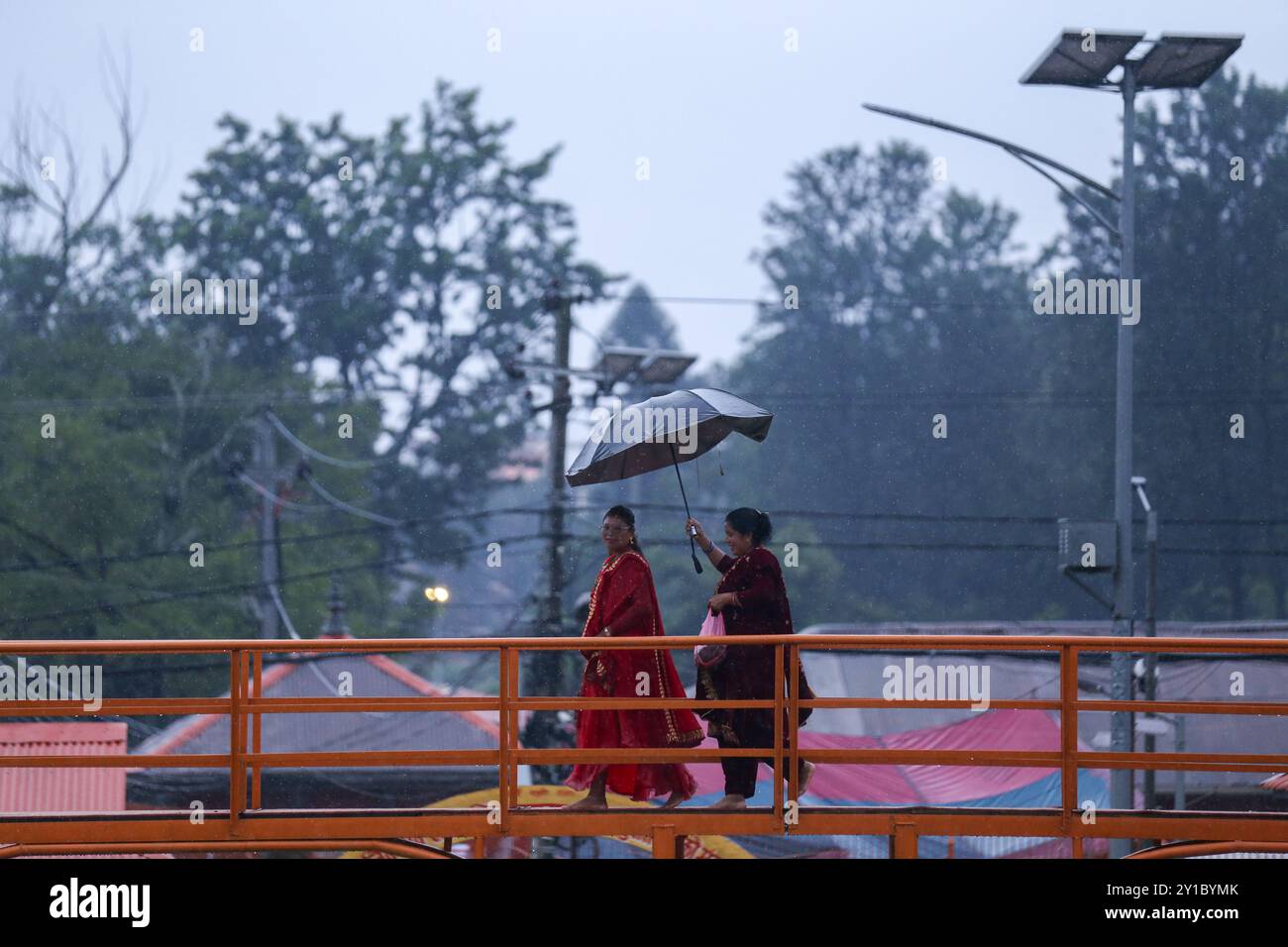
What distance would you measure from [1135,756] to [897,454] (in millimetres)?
39333

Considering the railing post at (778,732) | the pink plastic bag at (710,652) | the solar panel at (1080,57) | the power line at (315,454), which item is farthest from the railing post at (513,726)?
the power line at (315,454)

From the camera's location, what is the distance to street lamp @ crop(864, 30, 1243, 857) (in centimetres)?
1266

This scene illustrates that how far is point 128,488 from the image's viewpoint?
33250 mm

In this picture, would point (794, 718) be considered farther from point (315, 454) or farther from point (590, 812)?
point (315, 454)

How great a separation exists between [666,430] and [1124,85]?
24.5 ft

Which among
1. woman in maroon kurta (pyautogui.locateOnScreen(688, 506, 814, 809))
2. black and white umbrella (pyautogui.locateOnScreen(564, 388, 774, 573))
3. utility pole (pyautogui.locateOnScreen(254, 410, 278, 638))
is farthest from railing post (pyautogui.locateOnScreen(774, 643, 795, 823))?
utility pole (pyautogui.locateOnScreen(254, 410, 278, 638))

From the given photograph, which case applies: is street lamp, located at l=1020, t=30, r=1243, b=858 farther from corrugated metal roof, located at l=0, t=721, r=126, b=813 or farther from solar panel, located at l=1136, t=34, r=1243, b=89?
corrugated metal roof, located at l=0, t=721, r=126, b=813

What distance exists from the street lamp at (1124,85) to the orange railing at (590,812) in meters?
5.05

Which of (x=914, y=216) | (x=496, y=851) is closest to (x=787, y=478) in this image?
(x=914, y=216)

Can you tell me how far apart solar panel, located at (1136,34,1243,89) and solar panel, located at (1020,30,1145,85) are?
0.90 ft

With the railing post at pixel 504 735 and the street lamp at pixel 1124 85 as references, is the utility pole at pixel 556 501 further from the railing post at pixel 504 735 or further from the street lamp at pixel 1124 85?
the railing post at pixel 504 735

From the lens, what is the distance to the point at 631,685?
25.5 ft
